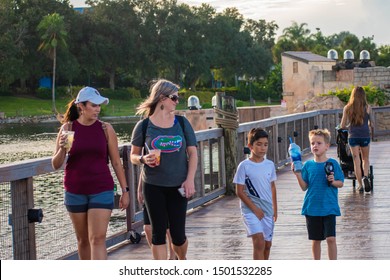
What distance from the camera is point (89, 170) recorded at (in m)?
6.62

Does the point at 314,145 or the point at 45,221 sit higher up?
the point at 314,145

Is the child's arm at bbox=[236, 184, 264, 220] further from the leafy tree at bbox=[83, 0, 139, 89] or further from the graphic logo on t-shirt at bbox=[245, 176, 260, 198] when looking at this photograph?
the leafy tree at bbox=[83, 0, 139, 89]

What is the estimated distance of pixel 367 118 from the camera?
13.0m

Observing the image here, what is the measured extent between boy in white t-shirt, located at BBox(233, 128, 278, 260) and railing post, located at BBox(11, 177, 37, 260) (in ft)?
5.08

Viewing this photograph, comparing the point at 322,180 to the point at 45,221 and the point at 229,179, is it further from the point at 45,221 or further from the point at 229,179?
the point at 229,179

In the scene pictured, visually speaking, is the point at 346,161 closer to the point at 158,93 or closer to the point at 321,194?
the point at 321,194

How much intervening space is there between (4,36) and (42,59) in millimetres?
5649

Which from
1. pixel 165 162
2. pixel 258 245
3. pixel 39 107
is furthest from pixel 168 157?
pixel 39 107

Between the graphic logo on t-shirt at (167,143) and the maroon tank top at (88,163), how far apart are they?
0.38 metres

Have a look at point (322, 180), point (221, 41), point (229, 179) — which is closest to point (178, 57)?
point (221, 41)

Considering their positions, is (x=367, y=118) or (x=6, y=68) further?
(x=6, y=68)

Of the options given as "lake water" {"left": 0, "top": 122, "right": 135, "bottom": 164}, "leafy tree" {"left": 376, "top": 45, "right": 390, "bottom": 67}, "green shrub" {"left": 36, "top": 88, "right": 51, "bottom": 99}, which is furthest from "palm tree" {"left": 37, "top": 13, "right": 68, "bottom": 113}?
"leafy tree" {"left": 376, "top": 45, "right": 390, "bottom": 67}

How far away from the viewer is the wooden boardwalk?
8.80m
